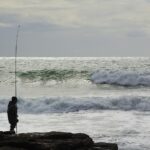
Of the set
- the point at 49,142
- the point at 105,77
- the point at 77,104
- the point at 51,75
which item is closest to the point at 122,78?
the point at 105,77

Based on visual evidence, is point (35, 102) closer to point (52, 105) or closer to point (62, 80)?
point (52, 105)

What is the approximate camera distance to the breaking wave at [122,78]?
44031 mm

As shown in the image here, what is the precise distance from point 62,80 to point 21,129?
32234 millimetres

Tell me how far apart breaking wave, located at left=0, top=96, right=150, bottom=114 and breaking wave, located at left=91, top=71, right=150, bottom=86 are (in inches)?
617

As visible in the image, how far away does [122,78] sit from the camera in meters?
46.6

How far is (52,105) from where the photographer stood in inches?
1039

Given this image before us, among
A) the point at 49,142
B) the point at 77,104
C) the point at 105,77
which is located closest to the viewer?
the point at 49,142

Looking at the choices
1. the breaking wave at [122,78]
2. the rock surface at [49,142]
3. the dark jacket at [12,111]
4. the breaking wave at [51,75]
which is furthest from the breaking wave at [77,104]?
the breaking wave at [51,75]

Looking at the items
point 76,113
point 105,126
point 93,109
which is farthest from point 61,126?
point 93,109

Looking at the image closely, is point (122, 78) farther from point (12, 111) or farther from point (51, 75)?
point (12, 111)

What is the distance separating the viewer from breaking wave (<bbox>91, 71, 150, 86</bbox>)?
44.0 meters

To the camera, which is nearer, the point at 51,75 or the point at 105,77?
the point at 105,77

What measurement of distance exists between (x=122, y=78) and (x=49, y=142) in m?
36.8

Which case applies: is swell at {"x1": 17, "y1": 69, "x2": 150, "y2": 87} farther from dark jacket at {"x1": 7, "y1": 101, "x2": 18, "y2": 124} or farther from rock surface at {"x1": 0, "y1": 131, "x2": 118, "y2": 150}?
rock surface at {"x1": 0, "y1": 131, "x2": 118, "y2": 150}
